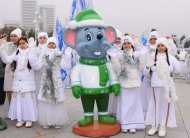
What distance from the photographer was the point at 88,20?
16.6ft

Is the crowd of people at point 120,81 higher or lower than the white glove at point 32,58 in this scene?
lower

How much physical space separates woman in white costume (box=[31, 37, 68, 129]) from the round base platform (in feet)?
1.45

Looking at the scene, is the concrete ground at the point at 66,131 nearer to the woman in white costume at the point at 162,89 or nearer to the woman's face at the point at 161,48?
the woman in white costume at the point at 162,89

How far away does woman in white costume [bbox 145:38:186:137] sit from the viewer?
4.97 metres

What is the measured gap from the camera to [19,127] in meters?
5.61

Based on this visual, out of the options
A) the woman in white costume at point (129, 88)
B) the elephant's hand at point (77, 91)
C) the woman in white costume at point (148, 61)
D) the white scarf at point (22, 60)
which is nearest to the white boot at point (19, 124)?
the white scarf at point (22, 60)

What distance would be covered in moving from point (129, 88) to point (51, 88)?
1.33 m

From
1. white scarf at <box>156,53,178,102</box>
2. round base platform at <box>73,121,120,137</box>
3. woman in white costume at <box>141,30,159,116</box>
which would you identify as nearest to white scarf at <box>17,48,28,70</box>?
round base platform at <box>73,121,120,137</box>

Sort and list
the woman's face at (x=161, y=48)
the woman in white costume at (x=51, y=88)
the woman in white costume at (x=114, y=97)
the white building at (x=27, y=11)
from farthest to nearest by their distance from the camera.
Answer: the white building at (x=27, y=11)
the woman in white costume at (x=114, y=97)
the woman in white costume at (x=51, y=88)
the woman's face at (x=161, y=48)

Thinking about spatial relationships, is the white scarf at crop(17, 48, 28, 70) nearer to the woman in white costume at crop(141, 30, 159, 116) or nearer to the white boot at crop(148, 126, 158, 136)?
the woman in white costume at crop(141, 30, 159, 116)

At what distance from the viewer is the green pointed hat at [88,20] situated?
502 cm

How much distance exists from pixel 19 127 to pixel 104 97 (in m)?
1.67

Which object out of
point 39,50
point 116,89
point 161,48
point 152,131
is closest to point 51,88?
point 39,50

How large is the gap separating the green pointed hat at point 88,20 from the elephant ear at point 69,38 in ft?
0.29
